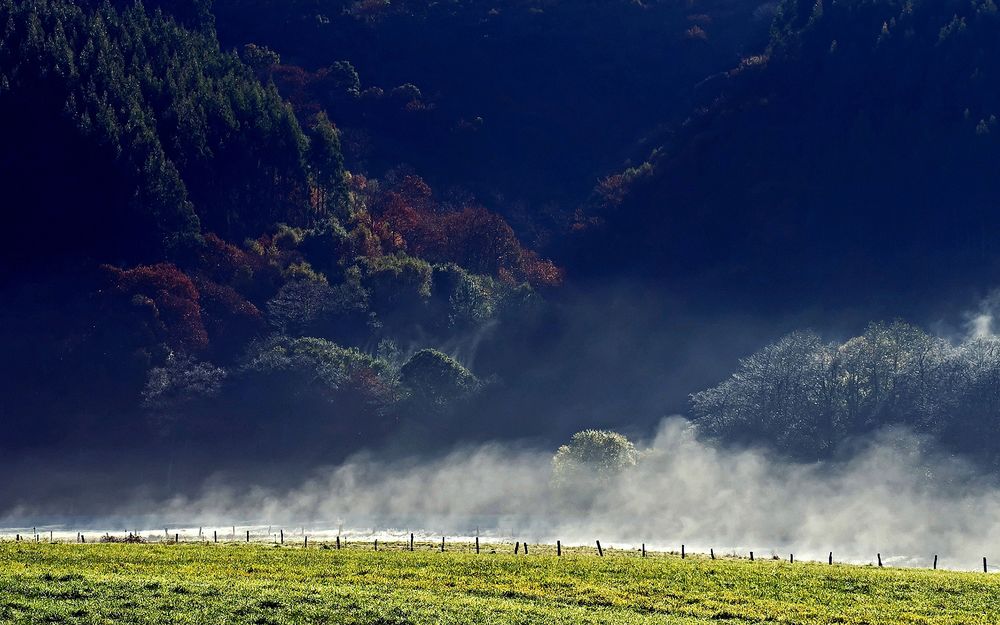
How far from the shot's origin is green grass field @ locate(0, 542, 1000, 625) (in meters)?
63.3

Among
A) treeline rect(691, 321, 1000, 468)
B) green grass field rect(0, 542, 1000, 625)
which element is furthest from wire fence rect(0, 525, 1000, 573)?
treeline rect(691, 321, 1000, 468)

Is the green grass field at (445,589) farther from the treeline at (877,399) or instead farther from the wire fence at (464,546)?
the treeline at (877,399)

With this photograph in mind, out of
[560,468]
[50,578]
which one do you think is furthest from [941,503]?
[50,578]

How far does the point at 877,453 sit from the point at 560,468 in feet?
130

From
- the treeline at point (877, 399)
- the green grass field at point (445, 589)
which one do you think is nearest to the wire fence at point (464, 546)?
the green grass field at point (445, 589)

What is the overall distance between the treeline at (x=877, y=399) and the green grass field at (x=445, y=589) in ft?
291

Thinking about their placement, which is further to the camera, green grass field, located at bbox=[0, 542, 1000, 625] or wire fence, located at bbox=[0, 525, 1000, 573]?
wire fence, located at bbox=[0, 525, 1000, 573]

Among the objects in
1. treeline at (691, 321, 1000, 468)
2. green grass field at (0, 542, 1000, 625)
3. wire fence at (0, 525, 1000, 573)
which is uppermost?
treeline at (691, 321, 1000, 468)

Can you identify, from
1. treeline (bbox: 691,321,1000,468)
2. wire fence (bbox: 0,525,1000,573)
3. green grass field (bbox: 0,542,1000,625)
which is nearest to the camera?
green grass field (bbox: 0,542,1000,625)

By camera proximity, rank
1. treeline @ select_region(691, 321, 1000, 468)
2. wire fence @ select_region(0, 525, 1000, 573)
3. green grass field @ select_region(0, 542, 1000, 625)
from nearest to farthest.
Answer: green grass field @ select_region(0, 542, 1000, 625) → wire fence @ select_region(0, 525, 1000, 573) → treeline @ select_region(691, 321, 1000, 468)

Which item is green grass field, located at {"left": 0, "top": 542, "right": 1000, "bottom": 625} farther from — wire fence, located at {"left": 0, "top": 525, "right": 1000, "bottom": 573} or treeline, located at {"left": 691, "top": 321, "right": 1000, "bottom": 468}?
treeline, located at {"left": 691, "top": 321, "right": 1000, "bottom": 468}

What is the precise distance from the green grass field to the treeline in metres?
88.7

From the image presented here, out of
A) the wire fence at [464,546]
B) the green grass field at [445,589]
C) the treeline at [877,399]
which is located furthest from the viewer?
the treeline at [877,399]

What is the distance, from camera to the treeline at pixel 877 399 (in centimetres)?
17575
